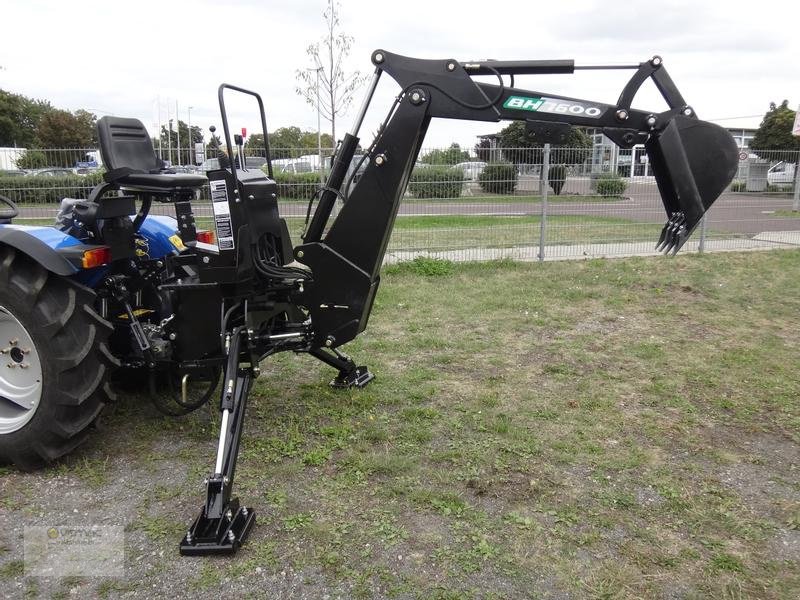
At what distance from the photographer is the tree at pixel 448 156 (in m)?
9.91

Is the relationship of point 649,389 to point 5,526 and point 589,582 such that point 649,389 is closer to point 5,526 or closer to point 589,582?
point 589,582

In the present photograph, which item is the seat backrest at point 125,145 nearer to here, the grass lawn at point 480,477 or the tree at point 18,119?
the grass lawn at point 480,477

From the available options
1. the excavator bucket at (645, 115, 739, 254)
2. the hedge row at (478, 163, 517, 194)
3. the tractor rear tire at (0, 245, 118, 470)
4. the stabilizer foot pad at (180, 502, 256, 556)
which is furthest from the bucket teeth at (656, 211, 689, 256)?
the hedge row at (478, 163, 517, 194)

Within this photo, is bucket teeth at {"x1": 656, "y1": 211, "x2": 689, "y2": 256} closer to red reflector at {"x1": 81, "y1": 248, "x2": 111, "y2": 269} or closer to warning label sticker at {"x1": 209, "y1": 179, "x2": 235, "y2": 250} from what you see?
warning label sticker at {"x1": 209, "y1": 179, "x2": 235, "y2": 250}

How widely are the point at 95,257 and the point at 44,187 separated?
6.51m

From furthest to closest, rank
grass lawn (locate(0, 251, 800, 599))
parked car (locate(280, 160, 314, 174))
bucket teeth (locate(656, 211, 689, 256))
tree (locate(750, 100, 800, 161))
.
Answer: tree (locate(750, 100, 800, 161)) → parked car (locate(280, 160, 314, 174)) → bucket teeth (locate(656, 211, 689, 256)) → grass lawn (locate(0, 251, 800, 599))

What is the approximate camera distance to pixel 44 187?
9.09 metres

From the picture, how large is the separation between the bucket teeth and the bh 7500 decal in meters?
0.79

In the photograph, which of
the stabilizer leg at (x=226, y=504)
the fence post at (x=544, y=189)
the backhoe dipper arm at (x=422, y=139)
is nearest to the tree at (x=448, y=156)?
the fence post at (x=544, y=189)

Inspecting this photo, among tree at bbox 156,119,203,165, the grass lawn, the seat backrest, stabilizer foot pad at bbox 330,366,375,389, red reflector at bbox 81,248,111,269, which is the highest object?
tree at bbox 156,119,203,165

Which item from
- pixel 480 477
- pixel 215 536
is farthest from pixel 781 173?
pixel 215 536

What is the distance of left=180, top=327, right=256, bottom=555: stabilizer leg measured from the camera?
2.91m

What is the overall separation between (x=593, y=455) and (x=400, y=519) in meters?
1.41

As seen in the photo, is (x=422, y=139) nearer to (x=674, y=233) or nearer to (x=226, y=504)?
(x=674, y=233)
